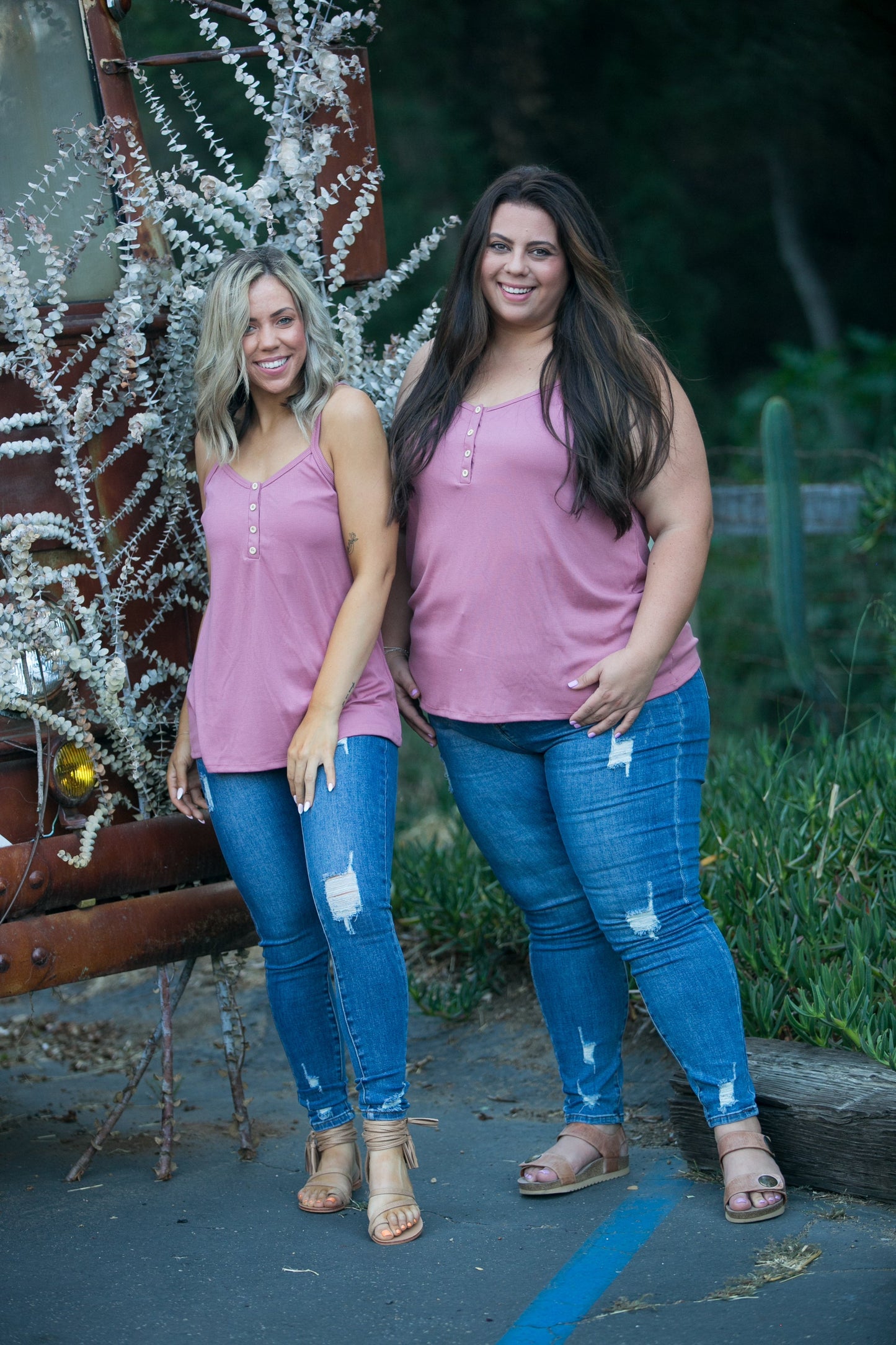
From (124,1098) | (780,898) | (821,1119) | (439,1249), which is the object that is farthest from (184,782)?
(780,898)

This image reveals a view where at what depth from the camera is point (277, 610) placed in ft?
9.06

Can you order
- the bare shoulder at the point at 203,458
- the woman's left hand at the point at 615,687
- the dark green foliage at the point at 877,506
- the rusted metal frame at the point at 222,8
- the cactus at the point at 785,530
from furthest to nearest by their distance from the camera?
the dark green foliage at the point at 877,506 < the cactus at the point at 785,530 < the rusted metal frame at the point at 222,8 < the bare shoulder at the point at 203,458 < the woman's left hand at the point at 615,687

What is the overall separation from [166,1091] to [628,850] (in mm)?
1223

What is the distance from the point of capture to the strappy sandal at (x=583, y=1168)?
9.76 feet

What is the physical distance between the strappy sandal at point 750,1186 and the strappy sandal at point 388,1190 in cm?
61

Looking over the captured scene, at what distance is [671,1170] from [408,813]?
9.22 ft

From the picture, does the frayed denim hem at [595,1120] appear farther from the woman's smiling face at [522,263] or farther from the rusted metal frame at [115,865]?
the woman's smiling face at [522,263]

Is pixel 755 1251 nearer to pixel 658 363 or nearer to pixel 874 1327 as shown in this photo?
pixel 874 1327

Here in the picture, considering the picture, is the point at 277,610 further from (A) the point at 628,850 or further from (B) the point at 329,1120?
(B) the point at 329,1120

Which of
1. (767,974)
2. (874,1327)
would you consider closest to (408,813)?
(767,974)

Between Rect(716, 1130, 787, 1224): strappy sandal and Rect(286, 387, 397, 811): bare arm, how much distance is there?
1.05 m

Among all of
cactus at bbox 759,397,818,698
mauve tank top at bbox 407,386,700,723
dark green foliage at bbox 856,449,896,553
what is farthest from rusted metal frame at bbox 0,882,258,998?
dark green foliage at bbox 856,449,896,553

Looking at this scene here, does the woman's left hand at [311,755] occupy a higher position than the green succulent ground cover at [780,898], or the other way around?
the woman's left hand at [311,755]

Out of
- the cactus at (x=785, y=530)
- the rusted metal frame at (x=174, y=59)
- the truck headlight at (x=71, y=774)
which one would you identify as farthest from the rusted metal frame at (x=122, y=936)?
the cactus at (x=785, y=530)
